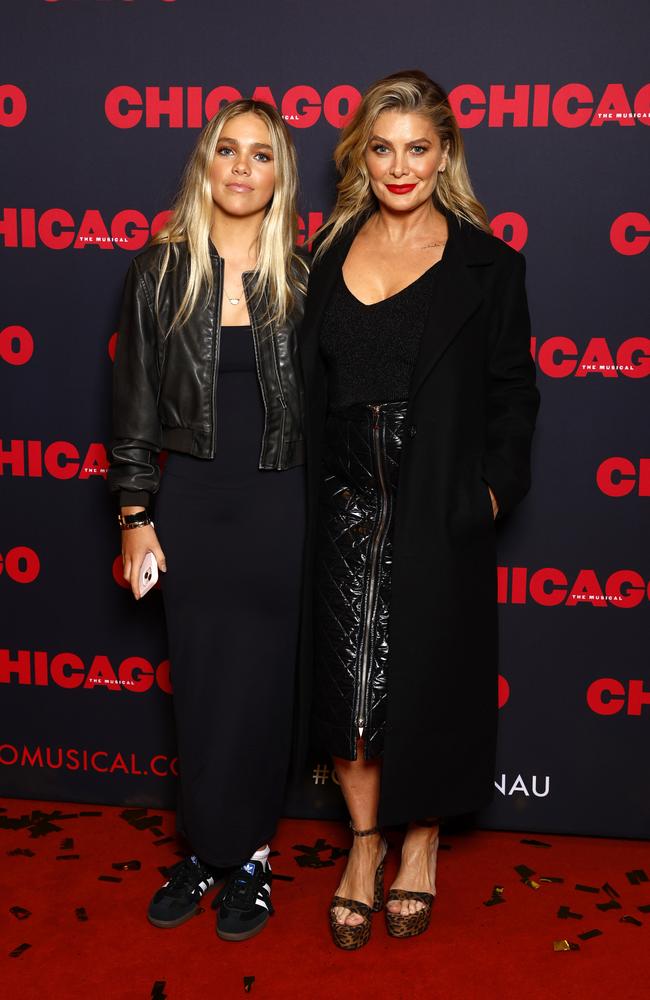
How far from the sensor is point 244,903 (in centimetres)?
261

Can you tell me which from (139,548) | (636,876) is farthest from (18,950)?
(636,876)

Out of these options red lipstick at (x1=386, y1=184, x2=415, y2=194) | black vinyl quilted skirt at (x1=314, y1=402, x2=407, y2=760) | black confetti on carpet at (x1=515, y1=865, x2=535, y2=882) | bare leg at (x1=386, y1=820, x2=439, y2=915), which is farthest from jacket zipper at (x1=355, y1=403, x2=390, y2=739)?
black confetti on carpet at (x1=515, y1=865, x2=535, y2=882)

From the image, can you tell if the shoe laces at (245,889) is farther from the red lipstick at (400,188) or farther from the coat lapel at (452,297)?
the red lipstick at (400,188)

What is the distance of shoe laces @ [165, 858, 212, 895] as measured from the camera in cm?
269

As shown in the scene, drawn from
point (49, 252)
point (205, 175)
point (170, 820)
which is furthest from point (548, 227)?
point (170, 820)

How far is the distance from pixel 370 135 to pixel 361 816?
166cm

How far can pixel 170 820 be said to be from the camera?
3.18 m

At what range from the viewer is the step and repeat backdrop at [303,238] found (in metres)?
2.81

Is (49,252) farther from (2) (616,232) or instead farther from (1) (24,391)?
(2) (616,232)

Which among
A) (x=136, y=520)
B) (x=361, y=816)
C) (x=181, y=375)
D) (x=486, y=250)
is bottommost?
(x=361, y=816)

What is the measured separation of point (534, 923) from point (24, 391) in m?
2.04

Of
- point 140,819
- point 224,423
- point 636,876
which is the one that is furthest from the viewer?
point 140,819

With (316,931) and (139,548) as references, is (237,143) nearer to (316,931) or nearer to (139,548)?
(139,548)

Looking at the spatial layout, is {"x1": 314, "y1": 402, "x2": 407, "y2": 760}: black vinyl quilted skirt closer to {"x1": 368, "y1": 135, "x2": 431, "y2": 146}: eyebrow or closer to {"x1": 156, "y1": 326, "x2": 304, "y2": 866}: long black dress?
{"x1": 156, "y1": 326, "x2": 304, "y2": 866}: long black dress
